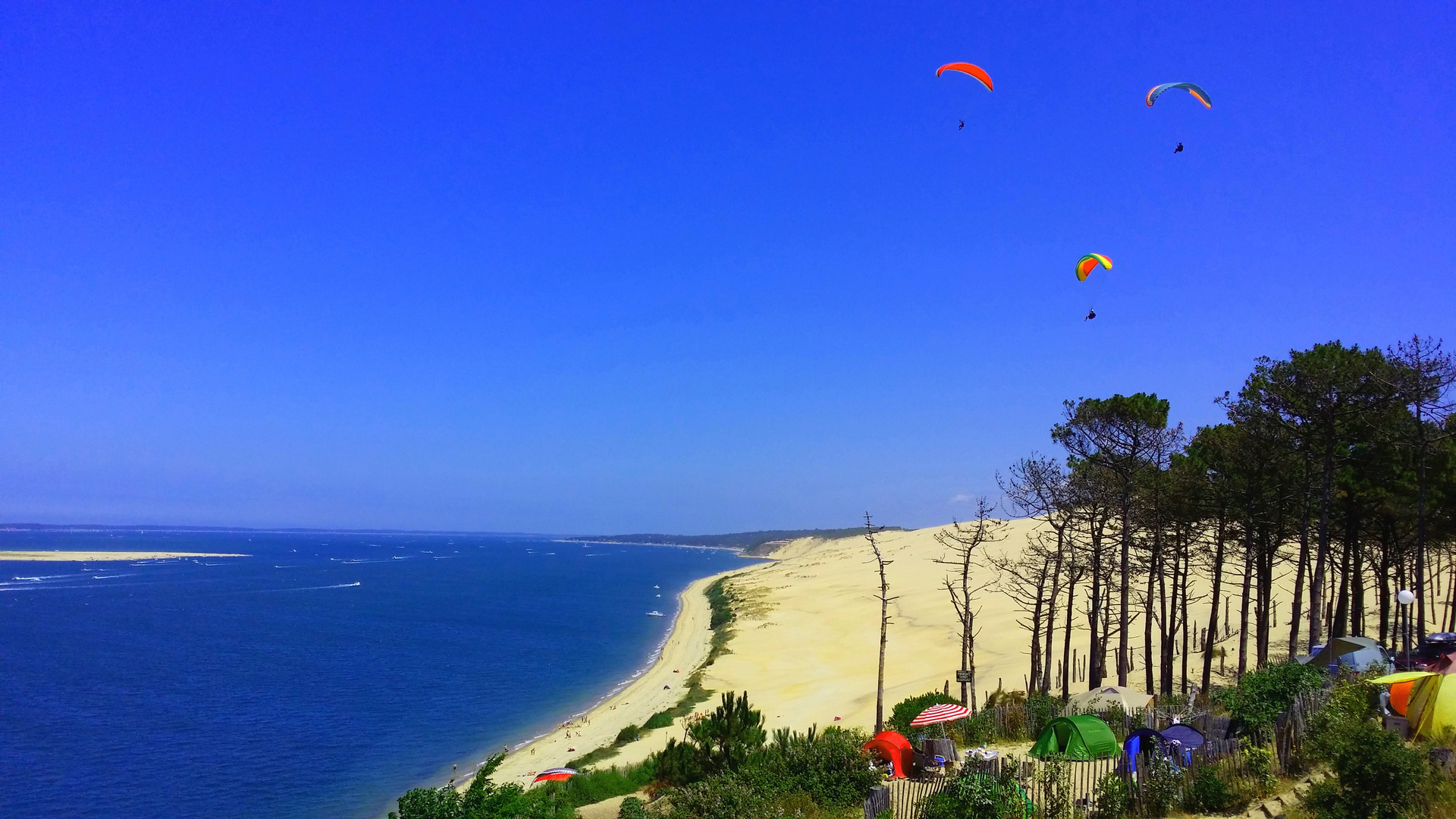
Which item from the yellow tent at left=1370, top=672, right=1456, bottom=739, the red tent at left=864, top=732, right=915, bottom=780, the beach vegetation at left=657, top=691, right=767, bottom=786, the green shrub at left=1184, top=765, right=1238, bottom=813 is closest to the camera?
the yellow tent at left=1370, top=672, right=1456, bottom=739

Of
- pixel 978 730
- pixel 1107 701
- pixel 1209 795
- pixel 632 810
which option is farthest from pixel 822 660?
pixel 1209 795

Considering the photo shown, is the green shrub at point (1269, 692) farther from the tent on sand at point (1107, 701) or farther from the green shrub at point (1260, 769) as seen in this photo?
the tent on sand at point (1107, 701)

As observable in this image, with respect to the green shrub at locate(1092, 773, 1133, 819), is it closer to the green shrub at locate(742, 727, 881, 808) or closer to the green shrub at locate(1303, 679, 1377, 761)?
the green shrub at locate(1303, 679, 1377, 761)

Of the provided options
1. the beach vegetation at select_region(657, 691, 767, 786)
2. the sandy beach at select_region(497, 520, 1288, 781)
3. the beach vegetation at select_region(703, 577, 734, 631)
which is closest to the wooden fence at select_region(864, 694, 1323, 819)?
the beach vegetation at select_region(657, 691, 767, 786)

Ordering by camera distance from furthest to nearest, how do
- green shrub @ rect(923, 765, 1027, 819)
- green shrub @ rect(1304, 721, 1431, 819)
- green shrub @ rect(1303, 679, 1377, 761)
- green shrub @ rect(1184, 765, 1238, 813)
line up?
1. green shrub @ rect(923, 765, 1027, 819)
2. green shrub @ rect(1184, 765, 1238, 813)
3. green shrub @ rect(1303, 679, 1377, 761)
4. green shrub @ rect(1304, 721, 1431, 819)

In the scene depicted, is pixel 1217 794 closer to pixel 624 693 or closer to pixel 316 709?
pixel 624 693

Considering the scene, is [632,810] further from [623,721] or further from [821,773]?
[623,721]

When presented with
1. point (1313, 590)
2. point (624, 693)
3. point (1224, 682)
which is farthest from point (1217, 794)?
point (624, 693)
